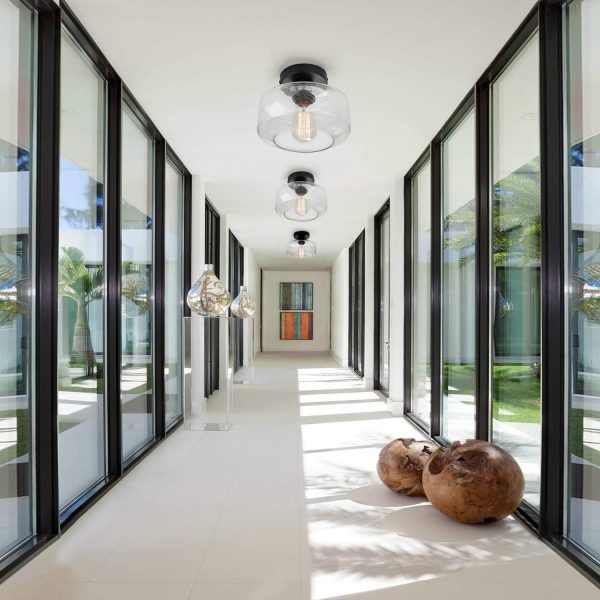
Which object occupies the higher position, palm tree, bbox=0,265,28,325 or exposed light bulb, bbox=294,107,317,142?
exposed light bulb, bbox=294,107,317,142

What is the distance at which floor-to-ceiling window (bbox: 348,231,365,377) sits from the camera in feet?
34.6

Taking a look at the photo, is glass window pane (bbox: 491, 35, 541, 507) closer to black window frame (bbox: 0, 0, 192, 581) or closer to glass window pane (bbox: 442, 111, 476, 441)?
glass window pane (bbox: 442, 111, 476, 441)

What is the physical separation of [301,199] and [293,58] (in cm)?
218

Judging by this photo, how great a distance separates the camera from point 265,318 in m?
18.5

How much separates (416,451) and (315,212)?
305cm

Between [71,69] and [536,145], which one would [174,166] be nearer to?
[71,69]

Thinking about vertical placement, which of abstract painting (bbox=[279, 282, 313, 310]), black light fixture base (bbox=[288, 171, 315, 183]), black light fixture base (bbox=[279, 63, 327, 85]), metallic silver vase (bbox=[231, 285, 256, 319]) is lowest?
metallic silver vase (bbox=[231, 285, 256, 319])

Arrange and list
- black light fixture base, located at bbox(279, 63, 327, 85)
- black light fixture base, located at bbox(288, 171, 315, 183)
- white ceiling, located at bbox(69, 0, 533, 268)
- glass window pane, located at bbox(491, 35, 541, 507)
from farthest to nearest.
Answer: black light fixture base, located at bbox(288, 171, 315, 183)
black light fixture base, located at bbox(279, 63, 327, 85)
glass window pane, located at bbox(491, 35, 541, 507)
white ceiling, located at bbox(69, 0, 533, 268)

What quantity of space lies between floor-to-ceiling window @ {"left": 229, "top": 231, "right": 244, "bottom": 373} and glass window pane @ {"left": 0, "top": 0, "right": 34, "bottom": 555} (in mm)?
7278

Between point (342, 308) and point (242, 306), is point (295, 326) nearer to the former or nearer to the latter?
point (342, 308)

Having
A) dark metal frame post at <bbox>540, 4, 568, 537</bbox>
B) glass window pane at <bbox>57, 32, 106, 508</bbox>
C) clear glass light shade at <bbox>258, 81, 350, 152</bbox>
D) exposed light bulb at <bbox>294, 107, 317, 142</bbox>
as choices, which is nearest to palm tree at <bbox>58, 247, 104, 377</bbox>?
glass window pane at <bbox>57, 32, 106, 508</bbox>

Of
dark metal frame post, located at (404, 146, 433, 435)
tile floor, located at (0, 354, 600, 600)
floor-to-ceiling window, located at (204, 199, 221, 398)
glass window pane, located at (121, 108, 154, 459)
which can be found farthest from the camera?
floor-to-ceiling window, located at (204, 199, 221, 398)

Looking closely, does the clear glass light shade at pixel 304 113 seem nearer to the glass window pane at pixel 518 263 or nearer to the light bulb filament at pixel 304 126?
the light bulb filament at pixel 304 126

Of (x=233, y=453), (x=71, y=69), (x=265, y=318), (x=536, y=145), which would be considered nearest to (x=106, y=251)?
(x=71, y=69)
